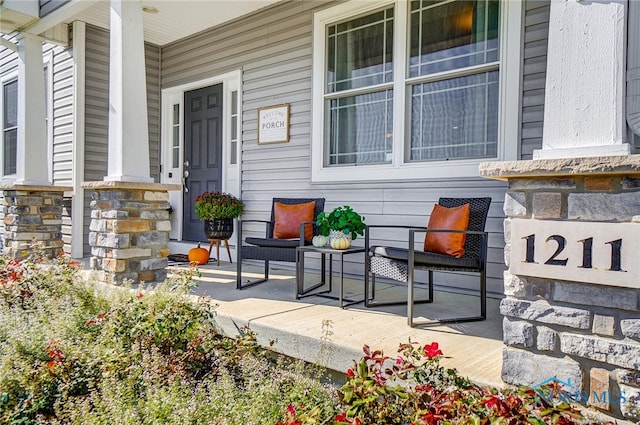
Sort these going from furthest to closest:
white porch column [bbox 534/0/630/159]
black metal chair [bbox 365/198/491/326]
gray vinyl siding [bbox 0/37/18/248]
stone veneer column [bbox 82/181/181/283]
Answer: gray vinyl siding [bbox 0/37/18/248]
stone veneer column [bbox 82/181/181/283]
black metal chair [bbox 365/198/491/326]
white porch column [bbox 534/0/630/159]

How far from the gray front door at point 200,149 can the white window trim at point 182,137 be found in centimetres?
8

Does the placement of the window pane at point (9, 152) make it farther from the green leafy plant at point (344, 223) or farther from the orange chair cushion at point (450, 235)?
the orange chair cushion at point (450, 235)

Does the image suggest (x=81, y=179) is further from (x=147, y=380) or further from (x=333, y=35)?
(x=147, y=380)

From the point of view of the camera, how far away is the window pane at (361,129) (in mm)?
3873

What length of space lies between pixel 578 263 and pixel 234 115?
438 centimetres

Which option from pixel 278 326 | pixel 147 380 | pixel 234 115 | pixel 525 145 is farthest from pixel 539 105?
pixel 234 115

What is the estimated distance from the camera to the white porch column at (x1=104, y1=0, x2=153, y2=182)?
3.45 meters

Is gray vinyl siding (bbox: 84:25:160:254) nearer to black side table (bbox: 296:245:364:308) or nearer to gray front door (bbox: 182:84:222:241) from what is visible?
gray front door (bbox: 182:84:222:241)

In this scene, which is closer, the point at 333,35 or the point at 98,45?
the point at 333,35

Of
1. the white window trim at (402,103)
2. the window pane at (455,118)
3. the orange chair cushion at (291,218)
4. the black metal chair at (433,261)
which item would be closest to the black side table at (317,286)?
the black metal chair at (433,261)

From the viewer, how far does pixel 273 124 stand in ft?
15.3

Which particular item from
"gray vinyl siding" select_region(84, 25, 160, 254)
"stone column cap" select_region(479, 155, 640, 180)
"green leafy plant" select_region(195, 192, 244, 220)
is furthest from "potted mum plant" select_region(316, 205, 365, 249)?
"gray vinyl siding" select_region(84, 25, 160, 254)

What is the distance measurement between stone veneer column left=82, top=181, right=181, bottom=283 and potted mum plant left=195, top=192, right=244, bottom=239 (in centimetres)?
86

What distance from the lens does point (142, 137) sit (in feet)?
11.7
